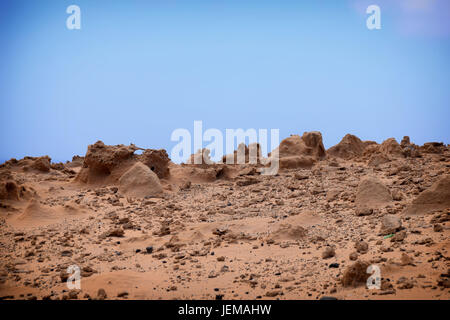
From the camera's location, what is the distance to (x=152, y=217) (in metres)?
9.48

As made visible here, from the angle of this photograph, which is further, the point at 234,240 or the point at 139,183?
the point at 139,183

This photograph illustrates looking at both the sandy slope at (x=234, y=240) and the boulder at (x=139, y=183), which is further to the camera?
the boulder at (x=139, y=183)

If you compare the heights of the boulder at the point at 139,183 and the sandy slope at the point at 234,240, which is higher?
the boulder at the point at 139,183

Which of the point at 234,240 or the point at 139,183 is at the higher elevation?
the point at 139,183

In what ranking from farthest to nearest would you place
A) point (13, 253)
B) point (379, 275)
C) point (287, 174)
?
point (287, 174) → point (13, 253) → point (379, 275)

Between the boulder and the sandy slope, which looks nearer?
the sandy slope

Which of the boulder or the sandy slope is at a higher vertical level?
the boulder

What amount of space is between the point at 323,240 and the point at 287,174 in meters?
6.13

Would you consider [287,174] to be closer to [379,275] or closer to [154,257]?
[154,257]

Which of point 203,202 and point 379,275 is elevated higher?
point 203,202

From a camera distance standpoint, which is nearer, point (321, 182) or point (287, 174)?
point (321, 182)
